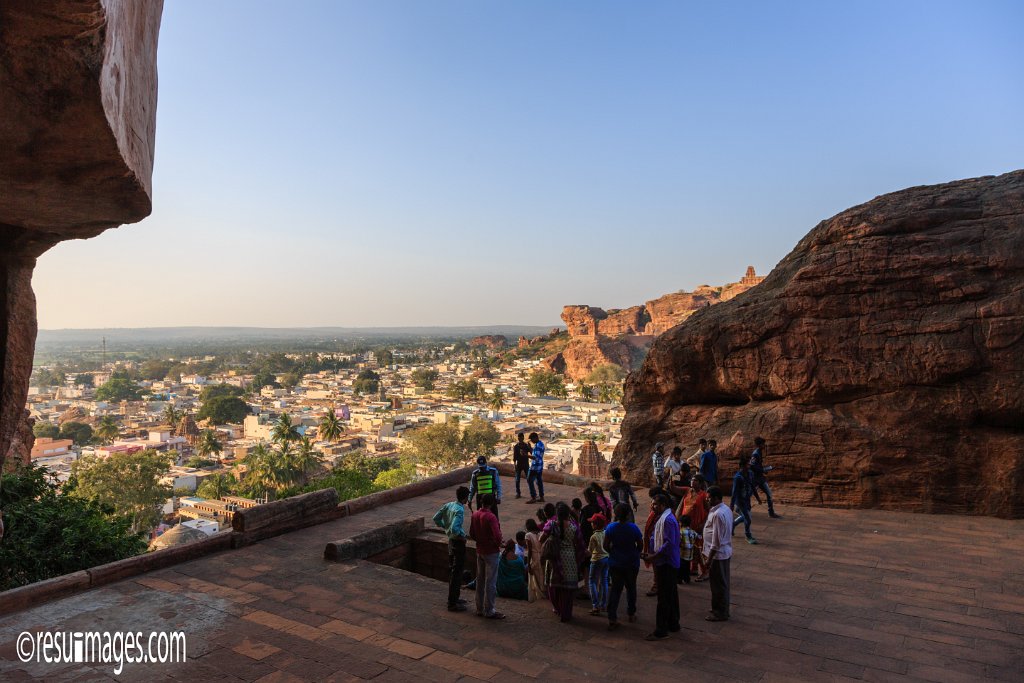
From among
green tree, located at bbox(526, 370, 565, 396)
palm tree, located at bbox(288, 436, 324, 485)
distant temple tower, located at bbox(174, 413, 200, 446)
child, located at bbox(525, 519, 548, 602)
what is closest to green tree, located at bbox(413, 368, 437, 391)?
green tree, located at bbox(526, 370, 565, 396)

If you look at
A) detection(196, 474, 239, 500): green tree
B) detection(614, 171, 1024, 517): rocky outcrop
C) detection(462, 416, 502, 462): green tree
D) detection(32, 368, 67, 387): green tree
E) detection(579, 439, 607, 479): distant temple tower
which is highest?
detection(614, 171, 1024, 517): rocky outcrop

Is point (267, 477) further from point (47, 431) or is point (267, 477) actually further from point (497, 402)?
point (497, 402)

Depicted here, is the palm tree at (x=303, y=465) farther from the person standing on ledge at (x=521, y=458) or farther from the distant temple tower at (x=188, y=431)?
the person standing on ledge at (x=521, y=458)

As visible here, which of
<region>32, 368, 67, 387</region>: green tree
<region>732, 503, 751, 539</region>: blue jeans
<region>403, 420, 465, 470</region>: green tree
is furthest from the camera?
<region>32, 368, 67, 387</region>: green tree

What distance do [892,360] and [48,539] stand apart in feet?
49.5

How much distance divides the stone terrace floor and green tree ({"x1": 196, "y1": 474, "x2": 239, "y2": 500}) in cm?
5001

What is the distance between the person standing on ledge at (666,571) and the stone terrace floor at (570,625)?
159 mm

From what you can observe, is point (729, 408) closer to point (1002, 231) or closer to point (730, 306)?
point (730, 306)

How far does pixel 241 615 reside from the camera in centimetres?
639

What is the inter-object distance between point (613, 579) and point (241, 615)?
387 centimetres

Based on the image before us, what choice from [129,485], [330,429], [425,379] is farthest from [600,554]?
[425,379]

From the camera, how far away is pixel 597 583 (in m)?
6.47

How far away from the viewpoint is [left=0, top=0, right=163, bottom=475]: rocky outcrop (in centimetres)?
179

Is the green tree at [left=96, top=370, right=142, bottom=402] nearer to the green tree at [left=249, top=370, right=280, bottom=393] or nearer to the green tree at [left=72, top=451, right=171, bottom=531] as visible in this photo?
the green tree at [left=249, top=370, right=280, bottom=393]
